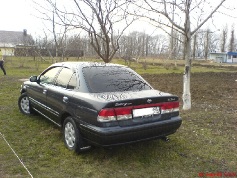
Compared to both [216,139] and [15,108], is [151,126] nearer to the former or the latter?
[216,139]

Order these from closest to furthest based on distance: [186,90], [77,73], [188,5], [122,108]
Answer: [122,108] → [77,73] → [188,5] → [186,90]

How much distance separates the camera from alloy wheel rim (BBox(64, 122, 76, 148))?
12.6ft

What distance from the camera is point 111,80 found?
13.5ft

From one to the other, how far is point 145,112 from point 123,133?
487mm

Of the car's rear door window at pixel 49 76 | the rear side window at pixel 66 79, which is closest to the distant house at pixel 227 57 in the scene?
the car's rear door window at pixel 49 76

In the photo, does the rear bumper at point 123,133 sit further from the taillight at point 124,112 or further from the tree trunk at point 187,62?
the tree trunk at point 187,62

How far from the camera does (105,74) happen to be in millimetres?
4199

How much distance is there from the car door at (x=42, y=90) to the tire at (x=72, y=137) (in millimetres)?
910

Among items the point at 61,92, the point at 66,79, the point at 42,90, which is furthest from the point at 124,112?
the point at 42,90

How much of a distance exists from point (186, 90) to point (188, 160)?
3094 mm

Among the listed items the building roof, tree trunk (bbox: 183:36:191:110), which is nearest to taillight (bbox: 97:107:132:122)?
tree trunk (bbox: 183:36:191:110)

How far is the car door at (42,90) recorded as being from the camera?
15.8 ft

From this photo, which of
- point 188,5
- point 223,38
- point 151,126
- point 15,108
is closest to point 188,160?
point 151,126

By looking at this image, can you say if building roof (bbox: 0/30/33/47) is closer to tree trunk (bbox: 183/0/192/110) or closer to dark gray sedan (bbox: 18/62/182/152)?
tree trunk (bbox: 183/0/192/110)
